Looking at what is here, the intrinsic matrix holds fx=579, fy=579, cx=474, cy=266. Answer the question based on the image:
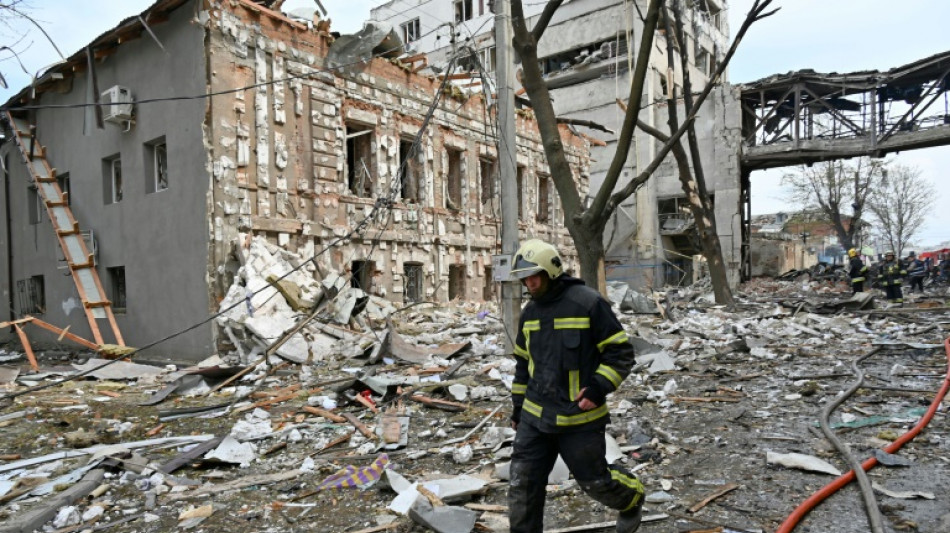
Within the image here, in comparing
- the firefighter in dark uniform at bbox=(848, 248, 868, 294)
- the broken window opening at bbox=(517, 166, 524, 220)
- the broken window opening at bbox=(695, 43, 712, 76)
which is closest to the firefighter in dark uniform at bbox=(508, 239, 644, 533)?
the broken window opening at bbox=(517, 166, 524, 220)

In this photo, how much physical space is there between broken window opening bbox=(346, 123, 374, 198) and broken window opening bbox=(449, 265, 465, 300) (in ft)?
12.0

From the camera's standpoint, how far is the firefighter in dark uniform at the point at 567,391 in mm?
3076

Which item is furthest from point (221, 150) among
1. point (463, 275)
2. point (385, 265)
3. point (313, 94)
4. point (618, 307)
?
point (618, 307)

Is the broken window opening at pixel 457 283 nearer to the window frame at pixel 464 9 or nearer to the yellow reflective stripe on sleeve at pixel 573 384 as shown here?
the yellow reflective stripe on sleeve at pixel 573 384

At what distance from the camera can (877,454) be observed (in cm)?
440

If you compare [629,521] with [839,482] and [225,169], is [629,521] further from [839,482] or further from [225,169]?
[225,169]

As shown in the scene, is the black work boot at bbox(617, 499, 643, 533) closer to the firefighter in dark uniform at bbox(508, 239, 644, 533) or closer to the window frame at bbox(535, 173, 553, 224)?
the firefighter in dark uniform at bbox(508, 239, 644, 533)

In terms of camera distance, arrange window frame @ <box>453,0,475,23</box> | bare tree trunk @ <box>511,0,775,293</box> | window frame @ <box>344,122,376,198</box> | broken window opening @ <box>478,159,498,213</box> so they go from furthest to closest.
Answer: window frame @ <box>453,0,475,23</box>, broken window opening @ <box>478,159,498,213</box>, window frame @ <box>344,122,376,198</box>, bare tree trunk @ <box>511,0,775,293</box>

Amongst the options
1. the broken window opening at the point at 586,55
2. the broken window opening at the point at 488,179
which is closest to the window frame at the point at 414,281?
the broken window opening at the point at 488,179

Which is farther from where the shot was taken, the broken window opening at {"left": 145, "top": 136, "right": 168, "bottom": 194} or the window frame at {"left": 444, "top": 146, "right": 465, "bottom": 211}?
the window frame at {"left": 444, "top": 146, "right": 465, "bottom": 211}

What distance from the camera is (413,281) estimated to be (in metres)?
15.0

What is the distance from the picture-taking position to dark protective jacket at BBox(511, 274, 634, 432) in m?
3.08

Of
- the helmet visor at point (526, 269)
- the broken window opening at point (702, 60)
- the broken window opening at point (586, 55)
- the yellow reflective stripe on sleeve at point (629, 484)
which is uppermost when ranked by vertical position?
the broken window opening at point (702, 60)

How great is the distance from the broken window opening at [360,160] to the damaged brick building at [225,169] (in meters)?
0.05
